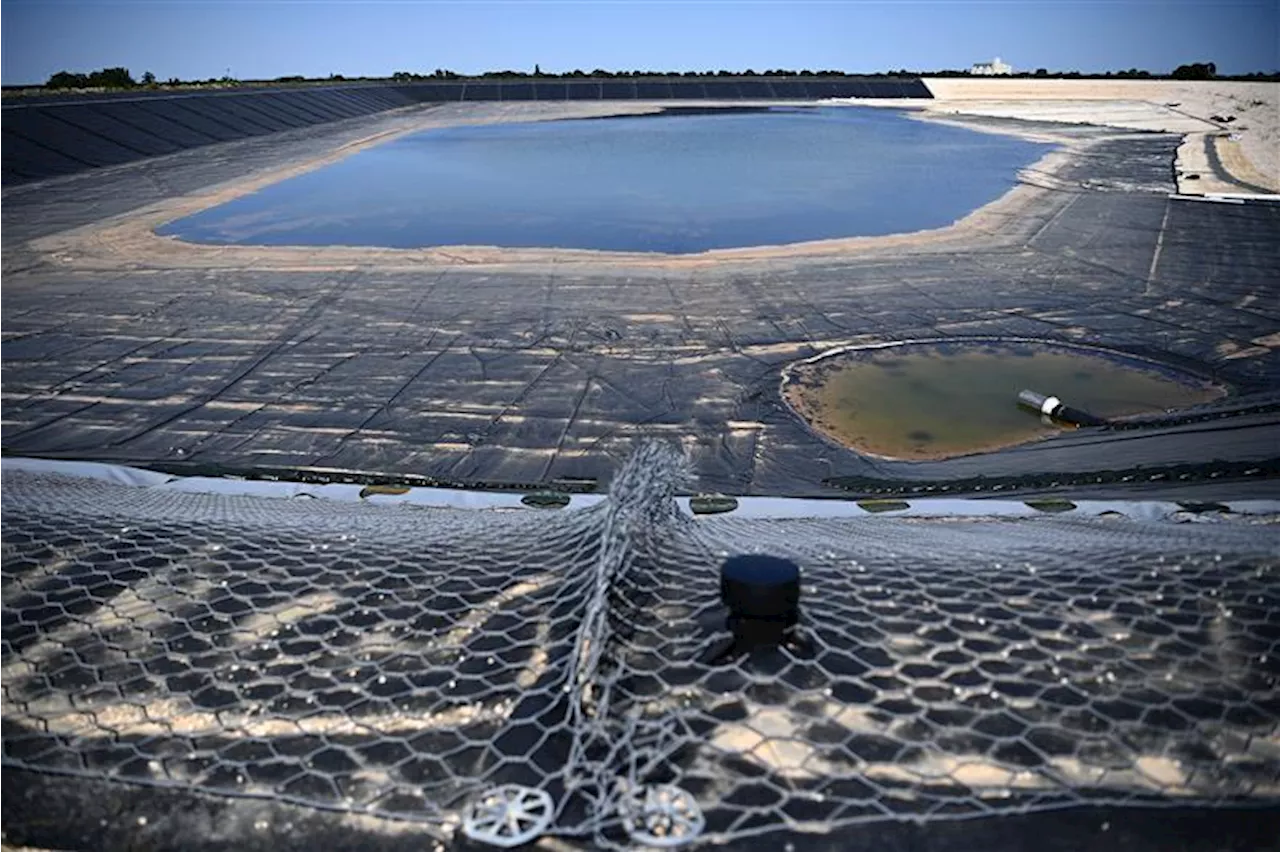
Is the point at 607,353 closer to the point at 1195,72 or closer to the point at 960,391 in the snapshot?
the point at 960,391

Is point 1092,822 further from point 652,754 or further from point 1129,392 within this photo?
Result: point 1129,392

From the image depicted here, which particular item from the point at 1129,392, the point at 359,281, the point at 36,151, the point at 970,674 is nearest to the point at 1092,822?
the point at 970,674

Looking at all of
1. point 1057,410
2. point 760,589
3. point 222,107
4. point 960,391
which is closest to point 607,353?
point 960,391

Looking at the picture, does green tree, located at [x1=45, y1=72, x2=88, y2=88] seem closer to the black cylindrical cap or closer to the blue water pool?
the blue water pool

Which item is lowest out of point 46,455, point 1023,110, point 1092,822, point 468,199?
point 46,455

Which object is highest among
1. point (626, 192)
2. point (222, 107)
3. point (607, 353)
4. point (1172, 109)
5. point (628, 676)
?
point (1172, 109)

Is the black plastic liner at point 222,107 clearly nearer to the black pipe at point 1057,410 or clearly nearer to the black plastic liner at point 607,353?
the black plastic liner at point 607,353

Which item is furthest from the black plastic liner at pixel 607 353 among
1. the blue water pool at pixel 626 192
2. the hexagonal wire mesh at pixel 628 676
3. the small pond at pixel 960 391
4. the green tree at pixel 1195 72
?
the green tree at pixel 1195 72
